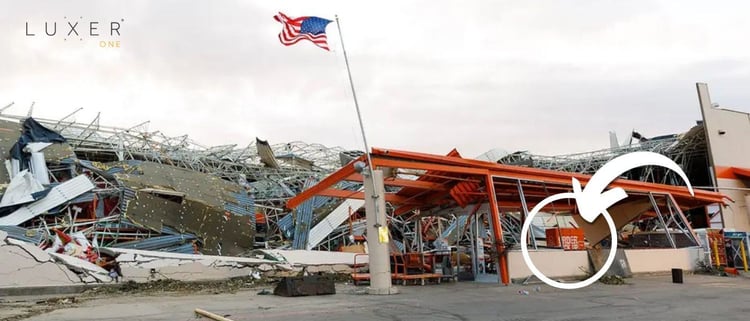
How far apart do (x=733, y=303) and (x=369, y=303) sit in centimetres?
780

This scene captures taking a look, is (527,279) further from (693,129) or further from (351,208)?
(693,129)

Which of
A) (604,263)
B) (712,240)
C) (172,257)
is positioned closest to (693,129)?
(712,240)

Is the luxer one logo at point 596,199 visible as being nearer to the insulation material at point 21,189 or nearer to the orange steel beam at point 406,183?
the orange steel beam at point 406,183

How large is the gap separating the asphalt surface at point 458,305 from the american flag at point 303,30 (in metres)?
7.33

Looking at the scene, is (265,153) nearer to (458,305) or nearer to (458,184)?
(458,184)

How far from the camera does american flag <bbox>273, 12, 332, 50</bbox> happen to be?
1575 cm

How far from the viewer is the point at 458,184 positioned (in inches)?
745

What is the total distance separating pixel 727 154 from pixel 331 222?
2334 cm

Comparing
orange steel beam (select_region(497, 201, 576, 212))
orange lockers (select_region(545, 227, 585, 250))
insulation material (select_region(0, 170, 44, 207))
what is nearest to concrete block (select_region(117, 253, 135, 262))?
insulation material (select_region(0, 170, 44, 207))

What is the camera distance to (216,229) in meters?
23.8

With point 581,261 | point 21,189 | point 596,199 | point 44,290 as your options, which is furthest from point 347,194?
point 21,189

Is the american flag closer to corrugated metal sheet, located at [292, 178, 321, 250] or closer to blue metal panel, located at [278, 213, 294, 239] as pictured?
corrugated metal sheet, located at [292, 178, 321, 250]

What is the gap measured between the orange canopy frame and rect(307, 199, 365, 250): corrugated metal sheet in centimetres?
252

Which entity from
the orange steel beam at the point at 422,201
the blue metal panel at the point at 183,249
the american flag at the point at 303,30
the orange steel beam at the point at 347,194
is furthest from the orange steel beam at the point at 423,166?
the blue metal panel at the point at 183,249
